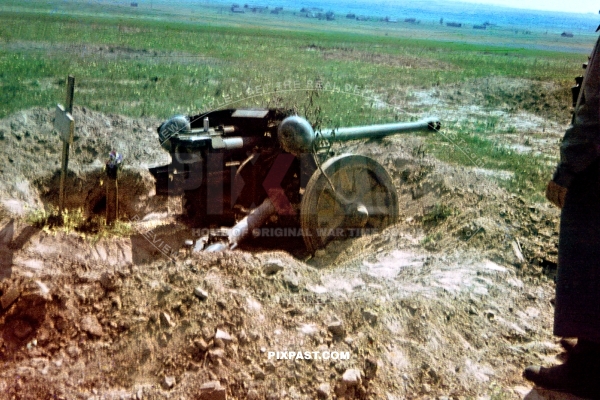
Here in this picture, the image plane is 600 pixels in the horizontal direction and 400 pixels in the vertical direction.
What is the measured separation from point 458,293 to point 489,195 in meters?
2.41

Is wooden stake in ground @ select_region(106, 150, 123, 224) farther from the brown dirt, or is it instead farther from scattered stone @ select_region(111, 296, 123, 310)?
scattered stone @ select_region(111, 296, 123, 310)

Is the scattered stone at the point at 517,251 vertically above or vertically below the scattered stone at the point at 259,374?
above

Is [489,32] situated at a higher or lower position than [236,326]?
higher

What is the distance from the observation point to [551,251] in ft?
18.4

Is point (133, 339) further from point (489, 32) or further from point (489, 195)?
point (489, 32)

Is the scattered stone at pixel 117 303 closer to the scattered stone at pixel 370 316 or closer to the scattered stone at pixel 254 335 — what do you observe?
the scattered stone at pixel 254 335

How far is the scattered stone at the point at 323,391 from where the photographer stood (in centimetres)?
345

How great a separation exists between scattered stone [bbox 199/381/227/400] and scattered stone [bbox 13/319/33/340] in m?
1.25

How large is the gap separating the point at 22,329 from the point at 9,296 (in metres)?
0.26

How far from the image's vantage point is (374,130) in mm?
7059

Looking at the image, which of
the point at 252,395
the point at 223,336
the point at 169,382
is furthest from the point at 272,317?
the point at 169,382

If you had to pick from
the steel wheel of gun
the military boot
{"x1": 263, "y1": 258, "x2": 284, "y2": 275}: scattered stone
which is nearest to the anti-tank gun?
the steel wheel of gun

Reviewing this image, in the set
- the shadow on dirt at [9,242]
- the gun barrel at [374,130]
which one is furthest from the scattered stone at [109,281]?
the gun barrel at [374,130]

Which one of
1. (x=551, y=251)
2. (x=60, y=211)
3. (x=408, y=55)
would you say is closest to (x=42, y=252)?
(x=60, y=211)
